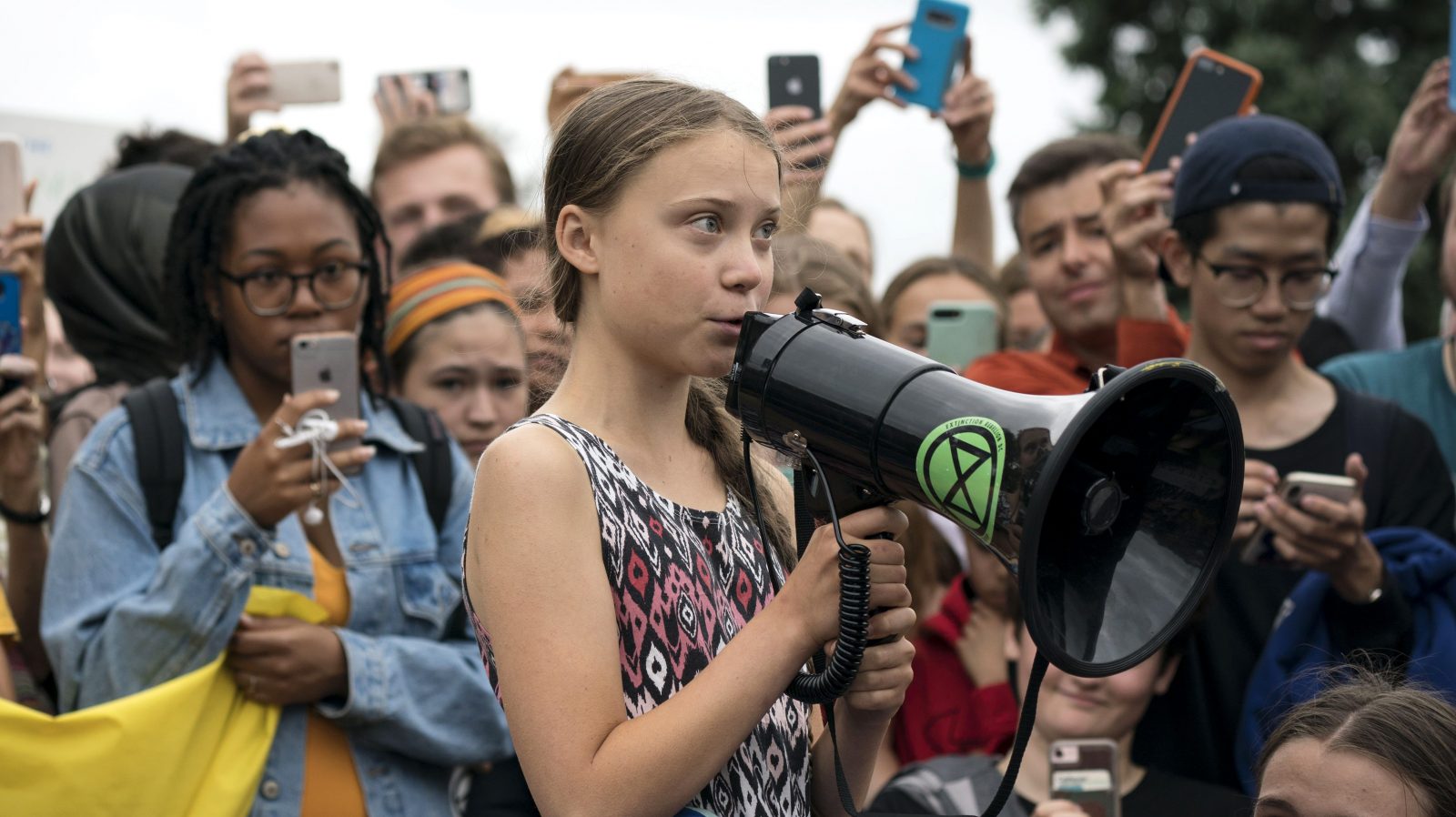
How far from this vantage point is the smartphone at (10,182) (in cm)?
421

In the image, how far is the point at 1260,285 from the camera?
12.7 ft

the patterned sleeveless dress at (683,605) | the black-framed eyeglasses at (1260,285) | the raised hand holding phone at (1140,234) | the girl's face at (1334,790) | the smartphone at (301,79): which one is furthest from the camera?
the smartphone at (301,79)

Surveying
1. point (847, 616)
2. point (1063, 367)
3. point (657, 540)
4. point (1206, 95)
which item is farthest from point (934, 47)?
point (847, 616)

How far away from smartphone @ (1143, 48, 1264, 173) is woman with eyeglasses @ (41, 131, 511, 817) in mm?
2308

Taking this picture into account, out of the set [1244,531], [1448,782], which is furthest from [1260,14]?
[1448,782]

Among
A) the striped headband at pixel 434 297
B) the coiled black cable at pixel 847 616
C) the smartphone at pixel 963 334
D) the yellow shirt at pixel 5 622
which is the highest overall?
the coiled black cable at pixel 847 616

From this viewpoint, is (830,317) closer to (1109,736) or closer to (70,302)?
(1109,736)

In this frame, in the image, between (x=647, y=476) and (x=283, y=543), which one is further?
(x=283, y=543)

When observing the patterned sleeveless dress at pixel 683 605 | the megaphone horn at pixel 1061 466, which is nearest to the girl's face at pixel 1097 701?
the patterned sleeveless dress at pixel 683 605

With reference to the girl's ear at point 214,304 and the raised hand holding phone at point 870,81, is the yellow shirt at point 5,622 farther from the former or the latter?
the raised hand holding phone at point 870,81

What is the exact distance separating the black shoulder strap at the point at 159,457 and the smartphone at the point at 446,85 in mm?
2847

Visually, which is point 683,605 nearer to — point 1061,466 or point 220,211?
point 1061,466

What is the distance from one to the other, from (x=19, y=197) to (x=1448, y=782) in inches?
142

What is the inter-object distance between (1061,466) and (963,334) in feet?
9.65
